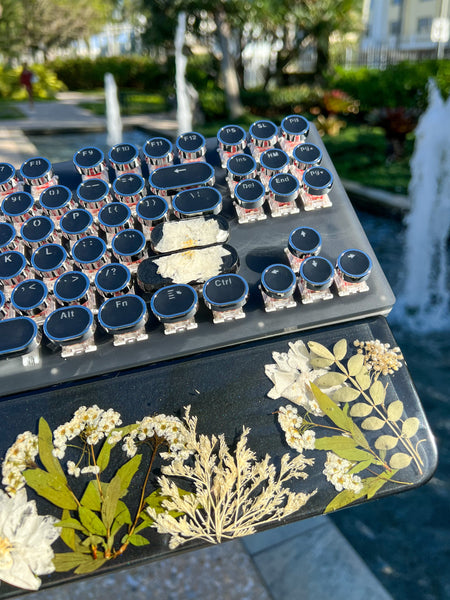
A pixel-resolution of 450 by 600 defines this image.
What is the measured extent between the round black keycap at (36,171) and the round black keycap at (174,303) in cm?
55

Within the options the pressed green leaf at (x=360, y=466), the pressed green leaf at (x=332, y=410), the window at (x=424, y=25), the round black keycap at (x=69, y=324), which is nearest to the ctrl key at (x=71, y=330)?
the round black keycap at (x=69, y=324)

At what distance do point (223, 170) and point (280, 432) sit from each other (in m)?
0.80

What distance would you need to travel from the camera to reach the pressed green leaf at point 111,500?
0.92m

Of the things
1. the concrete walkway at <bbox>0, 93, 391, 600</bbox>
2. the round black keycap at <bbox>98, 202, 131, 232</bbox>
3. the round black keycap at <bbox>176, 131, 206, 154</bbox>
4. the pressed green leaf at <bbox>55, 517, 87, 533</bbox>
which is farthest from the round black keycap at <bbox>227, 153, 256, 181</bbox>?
the concrete walkway at <bbox>0, 93, 391, 600</bbox>

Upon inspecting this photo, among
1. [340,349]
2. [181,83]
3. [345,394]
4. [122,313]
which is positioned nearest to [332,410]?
[345,394]

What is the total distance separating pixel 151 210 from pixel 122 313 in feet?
1.08

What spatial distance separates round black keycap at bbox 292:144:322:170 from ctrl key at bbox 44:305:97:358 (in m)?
0.72

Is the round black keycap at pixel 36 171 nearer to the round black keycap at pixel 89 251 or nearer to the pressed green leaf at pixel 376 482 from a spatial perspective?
the round black keycap at pixel 89 251

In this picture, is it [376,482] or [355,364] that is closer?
[376,482]

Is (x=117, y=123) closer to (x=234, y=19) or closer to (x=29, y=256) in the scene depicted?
(x=234, y=19)

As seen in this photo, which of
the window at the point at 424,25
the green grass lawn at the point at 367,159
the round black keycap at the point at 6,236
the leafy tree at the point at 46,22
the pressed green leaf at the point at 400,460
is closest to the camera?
the pressed green leaf at the point at 400,460

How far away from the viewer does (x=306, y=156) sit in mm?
1311

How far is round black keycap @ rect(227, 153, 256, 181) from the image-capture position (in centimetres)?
129

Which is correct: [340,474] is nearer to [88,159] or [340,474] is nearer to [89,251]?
[89,251]
